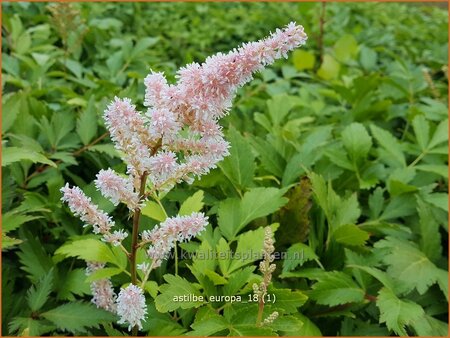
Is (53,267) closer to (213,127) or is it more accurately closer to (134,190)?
(134,190)

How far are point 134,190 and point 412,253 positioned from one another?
3.47 feet

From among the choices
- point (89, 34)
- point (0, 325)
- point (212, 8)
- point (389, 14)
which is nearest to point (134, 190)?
point (0, 325)

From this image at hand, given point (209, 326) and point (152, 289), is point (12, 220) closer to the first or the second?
point (152, 289)

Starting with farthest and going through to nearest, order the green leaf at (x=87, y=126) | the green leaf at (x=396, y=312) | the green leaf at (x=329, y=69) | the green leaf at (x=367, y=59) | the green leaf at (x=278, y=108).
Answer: the green leaf at (x=367, y=59), the green leaf at (x=329, y=69), the green leaf at (x=278, y=108), the green leaf at (x=87, y=126), the green leaf at (x=396, y=312)

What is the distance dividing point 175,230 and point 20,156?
0.62 meters

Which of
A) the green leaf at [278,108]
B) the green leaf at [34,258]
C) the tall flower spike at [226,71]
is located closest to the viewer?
the tall flower spike at [226,71]

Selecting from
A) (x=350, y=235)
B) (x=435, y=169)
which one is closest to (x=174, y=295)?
(x=350, y=235)

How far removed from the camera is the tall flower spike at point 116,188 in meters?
1.14

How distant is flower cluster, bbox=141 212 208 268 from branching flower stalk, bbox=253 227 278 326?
0.49ft

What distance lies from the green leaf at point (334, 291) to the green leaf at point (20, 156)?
866mm

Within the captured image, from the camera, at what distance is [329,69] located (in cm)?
349

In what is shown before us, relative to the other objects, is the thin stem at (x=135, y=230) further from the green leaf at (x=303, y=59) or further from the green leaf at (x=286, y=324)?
the green leaf at (x=303, y=59)

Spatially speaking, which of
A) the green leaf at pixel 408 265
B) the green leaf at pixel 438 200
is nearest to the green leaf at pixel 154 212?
the green leaf at pixel 408 265

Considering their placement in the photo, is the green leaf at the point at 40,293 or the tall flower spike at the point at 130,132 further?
the green leaf at the point at 40,293
